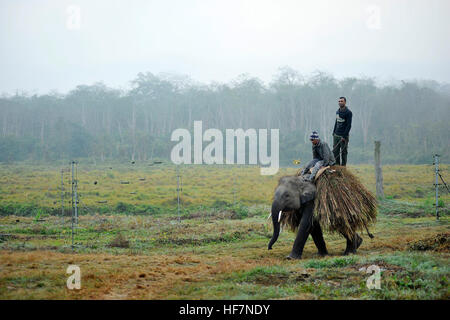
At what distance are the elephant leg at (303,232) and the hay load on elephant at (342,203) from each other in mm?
221

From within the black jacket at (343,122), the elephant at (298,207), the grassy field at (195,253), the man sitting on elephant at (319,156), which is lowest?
the grassy field at (195,253)

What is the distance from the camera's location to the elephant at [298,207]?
37.1ft

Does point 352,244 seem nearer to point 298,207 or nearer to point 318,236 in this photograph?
point 318,236

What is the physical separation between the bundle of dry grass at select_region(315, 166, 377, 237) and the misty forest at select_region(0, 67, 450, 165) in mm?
49561

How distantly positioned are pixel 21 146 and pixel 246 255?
191 ft

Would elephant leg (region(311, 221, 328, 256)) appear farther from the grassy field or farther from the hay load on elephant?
the hay load on elephant

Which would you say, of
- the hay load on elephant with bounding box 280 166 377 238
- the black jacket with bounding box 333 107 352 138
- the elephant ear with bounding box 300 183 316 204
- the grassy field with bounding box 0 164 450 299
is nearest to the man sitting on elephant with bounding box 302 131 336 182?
the hay load on elephant with bounding box 280 166 377 238

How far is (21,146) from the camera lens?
63094mm

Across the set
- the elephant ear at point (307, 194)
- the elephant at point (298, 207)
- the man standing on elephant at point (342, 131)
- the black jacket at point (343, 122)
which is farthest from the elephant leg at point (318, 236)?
the black jacket at point (343, 122)

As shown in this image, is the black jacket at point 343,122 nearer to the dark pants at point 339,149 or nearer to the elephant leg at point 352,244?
the dark pants at point 339,149

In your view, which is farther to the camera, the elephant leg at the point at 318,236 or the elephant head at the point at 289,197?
the elephant leg at the point at 318,236
